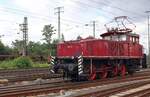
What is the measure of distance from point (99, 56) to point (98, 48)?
20.7 inches

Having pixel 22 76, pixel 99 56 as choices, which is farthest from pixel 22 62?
pixel 99 56

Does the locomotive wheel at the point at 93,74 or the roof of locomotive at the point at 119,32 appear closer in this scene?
the locomotive wheel at the point at 93,74

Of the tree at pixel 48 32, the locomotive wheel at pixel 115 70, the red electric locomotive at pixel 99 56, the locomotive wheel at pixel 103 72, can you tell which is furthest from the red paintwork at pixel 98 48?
the tree at pixel 48 32

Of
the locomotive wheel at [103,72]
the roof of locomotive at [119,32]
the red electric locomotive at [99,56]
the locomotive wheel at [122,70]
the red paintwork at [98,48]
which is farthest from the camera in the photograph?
the locomotive wheel at [122,70]

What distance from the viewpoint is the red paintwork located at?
20.5 m

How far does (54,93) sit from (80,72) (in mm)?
4897

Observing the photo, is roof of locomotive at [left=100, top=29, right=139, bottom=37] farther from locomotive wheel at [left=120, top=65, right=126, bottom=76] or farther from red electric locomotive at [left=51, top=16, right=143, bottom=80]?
locomotive wheel at [left=120, top=65, right=126, bottom=76]

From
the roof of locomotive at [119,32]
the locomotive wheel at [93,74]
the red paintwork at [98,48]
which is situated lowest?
the locomotive wheel at [93,74]

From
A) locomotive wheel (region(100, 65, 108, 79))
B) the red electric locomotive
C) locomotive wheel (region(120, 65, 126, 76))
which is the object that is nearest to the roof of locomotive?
the red electric locomotive

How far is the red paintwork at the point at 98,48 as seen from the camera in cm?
2055

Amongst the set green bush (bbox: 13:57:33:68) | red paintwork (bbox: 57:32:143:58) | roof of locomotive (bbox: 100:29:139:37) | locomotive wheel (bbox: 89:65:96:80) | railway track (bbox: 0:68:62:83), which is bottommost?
railway track (bbox: 0:68:62:83)

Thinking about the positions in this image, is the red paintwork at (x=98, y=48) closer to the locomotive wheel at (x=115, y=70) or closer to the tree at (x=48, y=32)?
the locomotive wheel at (x=115, y=70)

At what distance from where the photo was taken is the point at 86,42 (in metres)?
20.6

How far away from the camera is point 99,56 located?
21.5 meters
